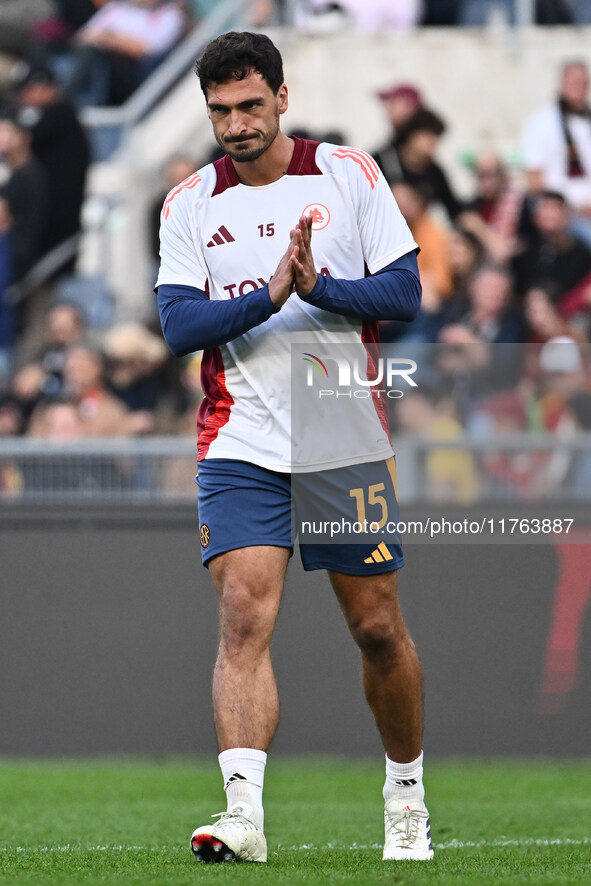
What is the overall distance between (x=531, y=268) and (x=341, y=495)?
665 centimetres

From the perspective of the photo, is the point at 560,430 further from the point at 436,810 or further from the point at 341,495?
the point at 341,495

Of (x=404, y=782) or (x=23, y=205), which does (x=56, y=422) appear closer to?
(x=23, y=205)

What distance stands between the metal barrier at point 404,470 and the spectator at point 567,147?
12.3 ft

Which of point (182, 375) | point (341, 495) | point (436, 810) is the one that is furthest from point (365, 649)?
point (182, 375)

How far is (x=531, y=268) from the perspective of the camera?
10633 mm

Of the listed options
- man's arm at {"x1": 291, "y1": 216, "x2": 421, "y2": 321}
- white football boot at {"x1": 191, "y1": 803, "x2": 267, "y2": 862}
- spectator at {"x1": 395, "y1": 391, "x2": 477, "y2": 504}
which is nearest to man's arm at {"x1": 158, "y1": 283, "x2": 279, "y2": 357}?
man's arm at {"x1": 291, "y1": 216, "x2": 421, "y2": 321}

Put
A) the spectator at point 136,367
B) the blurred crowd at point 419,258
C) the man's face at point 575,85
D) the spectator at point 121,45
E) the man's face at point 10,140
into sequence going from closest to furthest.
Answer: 1. the blurred crowd at point 419,258
2. the spectator at point 136,367
3. the man's face at point 575,85
4. the man's face at point 10,140
5. the spectator at point 121,45

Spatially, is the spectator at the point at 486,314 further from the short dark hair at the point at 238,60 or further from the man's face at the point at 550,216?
the short dark hair at the point at 238,60

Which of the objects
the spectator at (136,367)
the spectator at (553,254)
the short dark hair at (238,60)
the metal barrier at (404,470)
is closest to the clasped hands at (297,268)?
the short dark hair at (238,60)

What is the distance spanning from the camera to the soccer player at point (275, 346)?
412 centimetres

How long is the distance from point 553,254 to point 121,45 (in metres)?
4.31

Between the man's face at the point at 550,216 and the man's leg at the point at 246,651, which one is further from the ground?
the man's face at the point at 550,216

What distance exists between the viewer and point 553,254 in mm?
10703

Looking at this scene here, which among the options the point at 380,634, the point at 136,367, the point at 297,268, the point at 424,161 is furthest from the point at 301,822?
the point at 424,161
